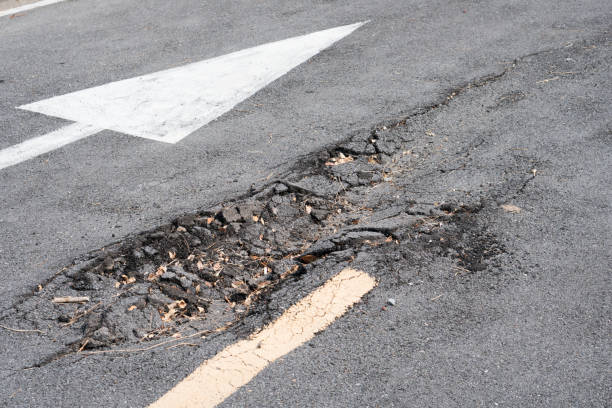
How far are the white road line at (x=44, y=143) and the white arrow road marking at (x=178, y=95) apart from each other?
1.1 inches

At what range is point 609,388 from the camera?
7.92 ft

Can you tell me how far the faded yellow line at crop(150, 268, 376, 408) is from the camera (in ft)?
8.24

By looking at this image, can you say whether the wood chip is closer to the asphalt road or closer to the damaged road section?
the asphalt road

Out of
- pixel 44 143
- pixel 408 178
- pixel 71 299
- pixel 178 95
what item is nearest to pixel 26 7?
pixel 178 95

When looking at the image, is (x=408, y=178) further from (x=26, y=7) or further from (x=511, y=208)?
(x=26, y=7)

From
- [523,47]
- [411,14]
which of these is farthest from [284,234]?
[411,14]

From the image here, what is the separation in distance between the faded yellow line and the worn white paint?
223cm

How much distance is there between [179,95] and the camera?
5320 mm

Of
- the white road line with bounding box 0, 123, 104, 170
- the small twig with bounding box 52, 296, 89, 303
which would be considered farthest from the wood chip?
the white road line with bounding box 0, 123, 104, 170

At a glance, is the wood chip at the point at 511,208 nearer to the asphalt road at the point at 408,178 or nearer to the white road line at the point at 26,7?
the asphalt road at the point at 408,178

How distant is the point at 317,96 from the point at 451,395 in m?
3.29

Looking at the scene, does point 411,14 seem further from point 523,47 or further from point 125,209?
point 125,209

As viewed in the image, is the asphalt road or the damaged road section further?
the damaged road section

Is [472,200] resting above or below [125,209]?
below
